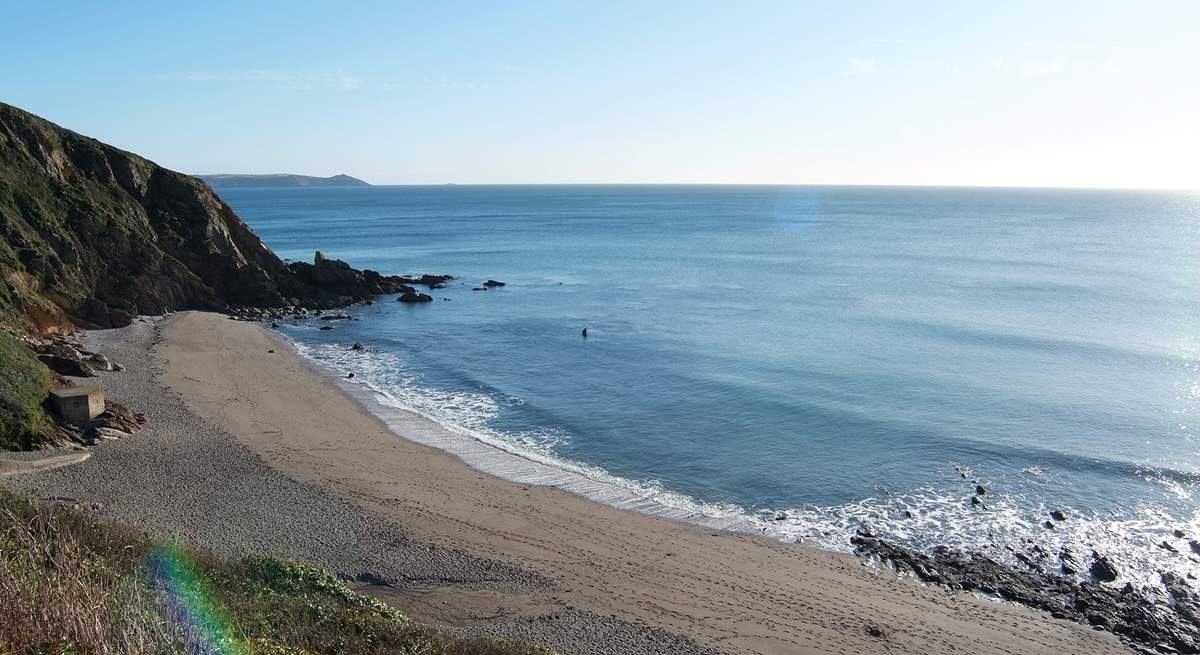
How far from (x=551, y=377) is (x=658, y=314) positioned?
63.1 feet

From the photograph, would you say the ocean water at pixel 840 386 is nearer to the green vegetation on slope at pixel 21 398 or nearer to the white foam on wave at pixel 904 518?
the white foam on wave at pixel 904 518

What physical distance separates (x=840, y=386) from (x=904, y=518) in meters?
14.3

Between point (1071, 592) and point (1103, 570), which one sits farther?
point (1103, 570)

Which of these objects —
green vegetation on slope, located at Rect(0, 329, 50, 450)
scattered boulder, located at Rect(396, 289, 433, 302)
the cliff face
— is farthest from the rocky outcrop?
scattered boulder, located at Rect(396, 289, 433, 302)

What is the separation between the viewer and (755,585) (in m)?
19.8

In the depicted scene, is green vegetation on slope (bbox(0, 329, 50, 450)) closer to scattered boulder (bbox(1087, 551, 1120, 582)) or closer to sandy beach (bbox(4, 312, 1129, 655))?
sandy beach (bbox(4, 312, 1129, 655))

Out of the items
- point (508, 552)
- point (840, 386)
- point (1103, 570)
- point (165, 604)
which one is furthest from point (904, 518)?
point (165, 604)

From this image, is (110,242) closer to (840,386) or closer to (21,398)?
(21,398)

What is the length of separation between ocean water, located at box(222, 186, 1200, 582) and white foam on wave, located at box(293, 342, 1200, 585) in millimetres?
95

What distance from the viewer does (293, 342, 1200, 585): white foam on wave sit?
74.3 feet

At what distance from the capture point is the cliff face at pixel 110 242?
4288 cm

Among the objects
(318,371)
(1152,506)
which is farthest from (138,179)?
(1152,506)

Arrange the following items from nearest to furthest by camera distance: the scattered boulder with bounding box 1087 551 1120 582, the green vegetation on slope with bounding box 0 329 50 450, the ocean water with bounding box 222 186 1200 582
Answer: the scattered boulder with bounding box 1087 551 1120 582 → the green vegetation on slope with bounding box 0 329 50 450 → the ocean water with bounding box 222 186 1200 582

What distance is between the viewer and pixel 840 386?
1510 inches
